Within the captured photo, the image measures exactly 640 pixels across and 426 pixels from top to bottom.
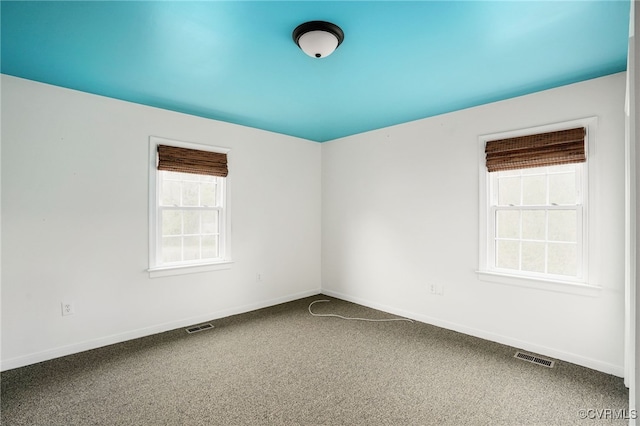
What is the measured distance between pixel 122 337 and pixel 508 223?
418 centimetres

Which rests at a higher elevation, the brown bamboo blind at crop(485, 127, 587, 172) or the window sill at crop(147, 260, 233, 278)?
the brown bamboo blind at crop(485, 127, 587, 172)

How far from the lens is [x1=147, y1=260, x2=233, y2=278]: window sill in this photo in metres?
3.44

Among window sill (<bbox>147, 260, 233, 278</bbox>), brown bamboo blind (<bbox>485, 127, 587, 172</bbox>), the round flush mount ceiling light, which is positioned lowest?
window sill (<bbox>147, 260, 233, 278</bbox>)

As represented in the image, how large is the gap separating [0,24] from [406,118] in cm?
360

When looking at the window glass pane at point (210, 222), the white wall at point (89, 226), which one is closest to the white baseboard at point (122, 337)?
the white wall at point (89, 226)

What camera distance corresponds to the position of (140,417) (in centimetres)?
207

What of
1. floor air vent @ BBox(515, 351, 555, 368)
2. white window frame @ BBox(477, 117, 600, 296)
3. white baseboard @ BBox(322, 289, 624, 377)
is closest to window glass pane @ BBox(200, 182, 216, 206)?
white baseboard @ BBox(322, 289, 624, 377)

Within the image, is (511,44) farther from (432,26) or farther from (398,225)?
(398,225)

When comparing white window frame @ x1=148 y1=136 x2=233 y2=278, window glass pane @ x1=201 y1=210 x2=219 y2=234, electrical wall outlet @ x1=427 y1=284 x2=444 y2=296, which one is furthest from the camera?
window glass pane @ x1=201 y1=210 x2=219 y2=234

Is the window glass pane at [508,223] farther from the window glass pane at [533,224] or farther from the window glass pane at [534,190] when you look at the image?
the window glass pane at [534,190]

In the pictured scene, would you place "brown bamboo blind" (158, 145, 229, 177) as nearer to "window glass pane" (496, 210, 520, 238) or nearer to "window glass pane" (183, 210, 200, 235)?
"window glass pane" (183, 210, 200, 235)

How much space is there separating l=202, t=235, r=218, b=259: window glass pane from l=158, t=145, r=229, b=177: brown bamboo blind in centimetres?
81

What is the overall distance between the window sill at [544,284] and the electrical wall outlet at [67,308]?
407 cm

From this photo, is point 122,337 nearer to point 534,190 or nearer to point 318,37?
point 318,37
